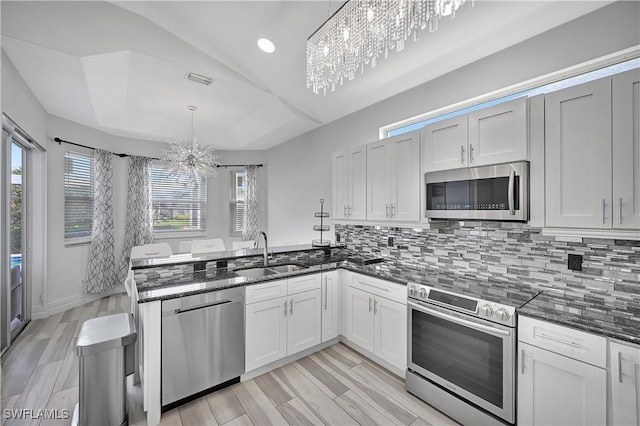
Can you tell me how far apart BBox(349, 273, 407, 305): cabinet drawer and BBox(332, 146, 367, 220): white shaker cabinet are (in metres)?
0.71

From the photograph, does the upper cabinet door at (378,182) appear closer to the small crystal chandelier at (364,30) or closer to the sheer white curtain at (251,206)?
the small crystal chandelier at (364,30)

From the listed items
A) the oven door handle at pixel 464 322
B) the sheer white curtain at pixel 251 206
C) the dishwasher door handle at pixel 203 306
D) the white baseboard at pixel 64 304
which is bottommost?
the white baseboard at pixel 64 304

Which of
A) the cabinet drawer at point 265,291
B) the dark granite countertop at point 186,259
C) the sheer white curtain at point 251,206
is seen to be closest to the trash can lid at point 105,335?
the dark granite countertop at point 186,259

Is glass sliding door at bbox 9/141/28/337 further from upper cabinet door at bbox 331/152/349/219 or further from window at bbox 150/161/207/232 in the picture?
upper cabinet door at bbox 331/152/349/219

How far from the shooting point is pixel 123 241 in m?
4.84

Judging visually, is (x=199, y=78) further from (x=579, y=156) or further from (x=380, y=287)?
(x=579, y=156)

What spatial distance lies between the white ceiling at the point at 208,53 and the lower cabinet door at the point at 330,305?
2.17 meters

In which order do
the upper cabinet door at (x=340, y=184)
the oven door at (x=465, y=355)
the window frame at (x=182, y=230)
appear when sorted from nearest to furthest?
the oven door at (x=465, y=355), the upper cabinet door at (x=340, y=184), the window frame at (x=182, y=230)

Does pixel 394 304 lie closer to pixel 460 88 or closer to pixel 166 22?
pixel 460 88

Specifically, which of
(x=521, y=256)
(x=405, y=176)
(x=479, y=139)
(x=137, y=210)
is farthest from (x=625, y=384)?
(x=137, y=210)

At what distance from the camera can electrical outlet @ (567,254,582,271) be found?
1.90 meters

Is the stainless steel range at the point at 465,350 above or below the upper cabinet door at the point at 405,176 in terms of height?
below

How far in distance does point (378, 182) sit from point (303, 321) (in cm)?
161

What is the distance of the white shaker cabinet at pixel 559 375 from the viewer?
1.39 meters
